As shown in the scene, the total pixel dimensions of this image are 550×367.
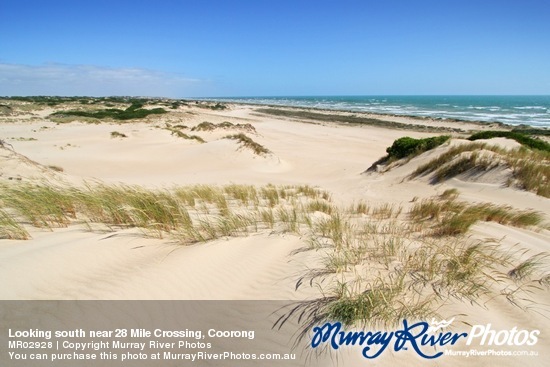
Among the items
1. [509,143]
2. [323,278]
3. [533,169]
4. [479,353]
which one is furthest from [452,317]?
[509,143]

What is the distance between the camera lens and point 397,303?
2676 mm

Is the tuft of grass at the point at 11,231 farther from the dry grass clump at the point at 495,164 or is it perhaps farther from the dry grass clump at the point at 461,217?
the dry grass clump at the point at 495,164

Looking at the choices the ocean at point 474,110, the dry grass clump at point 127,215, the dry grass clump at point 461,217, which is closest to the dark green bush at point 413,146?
the dry grass clump at point 461,217

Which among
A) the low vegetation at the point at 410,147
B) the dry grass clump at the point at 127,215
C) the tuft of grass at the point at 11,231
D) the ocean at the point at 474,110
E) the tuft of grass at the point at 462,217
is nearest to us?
the tuft of grass at the point at 11,231

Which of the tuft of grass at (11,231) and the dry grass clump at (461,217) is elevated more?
the tuft of grass at (11,231)

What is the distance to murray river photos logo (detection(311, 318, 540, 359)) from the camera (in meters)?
2.29

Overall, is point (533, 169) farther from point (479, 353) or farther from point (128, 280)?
point (128, 280)

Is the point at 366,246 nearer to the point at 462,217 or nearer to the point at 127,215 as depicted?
the point at 462,217

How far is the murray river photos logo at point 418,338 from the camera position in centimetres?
229

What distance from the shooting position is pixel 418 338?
2.36 metres

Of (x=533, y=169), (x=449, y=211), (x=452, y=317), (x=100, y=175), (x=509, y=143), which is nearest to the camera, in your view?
(x=452, y=317)

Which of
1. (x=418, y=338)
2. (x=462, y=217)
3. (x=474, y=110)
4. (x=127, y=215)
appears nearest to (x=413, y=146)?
(x=462, y=217)

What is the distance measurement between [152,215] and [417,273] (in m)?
3.73

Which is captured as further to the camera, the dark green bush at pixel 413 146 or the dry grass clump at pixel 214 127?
the dry grass clump at pixel 214 127
